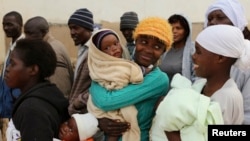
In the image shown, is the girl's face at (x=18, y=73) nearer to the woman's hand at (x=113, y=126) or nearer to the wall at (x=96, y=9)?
the woman's hand at (x=113, y=126)

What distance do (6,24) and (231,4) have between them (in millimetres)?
3005

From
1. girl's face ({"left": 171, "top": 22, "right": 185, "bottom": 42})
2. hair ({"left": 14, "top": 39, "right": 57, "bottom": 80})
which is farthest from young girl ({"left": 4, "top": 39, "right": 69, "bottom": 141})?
girl's face ({"left": 171, "top": 22, "right": 185, "bottom": 42})

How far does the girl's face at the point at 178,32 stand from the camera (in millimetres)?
4480

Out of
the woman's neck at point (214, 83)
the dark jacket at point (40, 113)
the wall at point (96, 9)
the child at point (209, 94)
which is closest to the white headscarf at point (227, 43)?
the child at point (209, 94)

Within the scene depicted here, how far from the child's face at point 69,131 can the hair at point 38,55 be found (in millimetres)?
294

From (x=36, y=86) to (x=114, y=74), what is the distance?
1.39ft

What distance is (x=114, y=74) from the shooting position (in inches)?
108

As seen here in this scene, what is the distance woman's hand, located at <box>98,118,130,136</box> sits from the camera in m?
2.74

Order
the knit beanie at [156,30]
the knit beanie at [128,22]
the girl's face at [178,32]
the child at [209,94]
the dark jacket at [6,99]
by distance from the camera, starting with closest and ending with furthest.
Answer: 1. the child at [209,94]
2. the knit beanie at [156,30]
3. the girl's face at [178,32]
4. the dark jacket at [6,99]
5. the knit beanie at [128,22]

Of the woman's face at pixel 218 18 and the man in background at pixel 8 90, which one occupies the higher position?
the woman's face at pixel 218 18

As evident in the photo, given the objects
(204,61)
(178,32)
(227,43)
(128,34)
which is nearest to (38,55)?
(204,61)

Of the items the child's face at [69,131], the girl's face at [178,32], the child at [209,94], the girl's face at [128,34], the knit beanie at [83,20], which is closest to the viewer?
the child at [209,94]

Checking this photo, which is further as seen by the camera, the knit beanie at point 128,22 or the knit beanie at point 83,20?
the knit beanie at point 128,22

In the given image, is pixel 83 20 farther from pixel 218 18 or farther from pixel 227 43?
pixel 227 43
